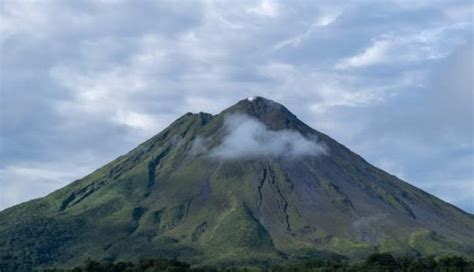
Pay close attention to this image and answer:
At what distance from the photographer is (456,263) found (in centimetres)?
15512

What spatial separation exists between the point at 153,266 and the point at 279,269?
21.9 metres

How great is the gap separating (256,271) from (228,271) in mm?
13858

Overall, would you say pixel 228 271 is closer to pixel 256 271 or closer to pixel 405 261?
pixel 256 271

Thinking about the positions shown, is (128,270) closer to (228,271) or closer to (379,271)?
(228,271)

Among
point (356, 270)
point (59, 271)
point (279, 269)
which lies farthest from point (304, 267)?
point (59, 271)

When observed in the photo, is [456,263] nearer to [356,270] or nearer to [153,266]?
[356,270]

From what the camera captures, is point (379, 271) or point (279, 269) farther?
point (279, 269)

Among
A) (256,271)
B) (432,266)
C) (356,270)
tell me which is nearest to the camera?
(356,270)

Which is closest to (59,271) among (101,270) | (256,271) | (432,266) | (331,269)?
(101,270)

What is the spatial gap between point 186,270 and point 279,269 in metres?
18.5

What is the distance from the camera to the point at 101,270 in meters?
149

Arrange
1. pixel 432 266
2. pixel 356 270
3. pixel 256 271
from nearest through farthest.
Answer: pixel 356 270, pixel 432 266, pixel 256 271

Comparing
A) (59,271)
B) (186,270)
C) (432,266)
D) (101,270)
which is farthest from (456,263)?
(59,271)

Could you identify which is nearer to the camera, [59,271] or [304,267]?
[304,267]
